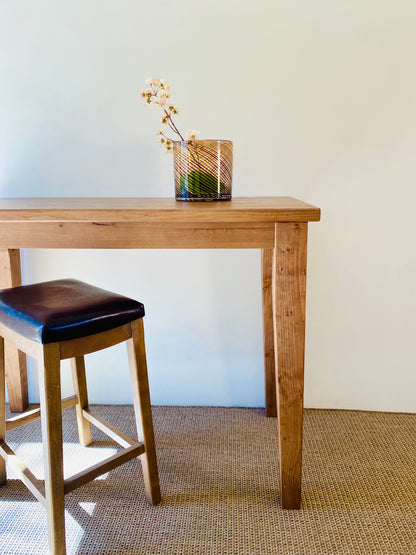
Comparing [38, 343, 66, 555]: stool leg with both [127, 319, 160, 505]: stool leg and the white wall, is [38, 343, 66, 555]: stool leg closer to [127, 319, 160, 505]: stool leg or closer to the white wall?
[127, 319, 160, 505]: stool leg

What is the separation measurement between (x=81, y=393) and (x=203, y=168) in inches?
33.0

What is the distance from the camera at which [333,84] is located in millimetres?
1708

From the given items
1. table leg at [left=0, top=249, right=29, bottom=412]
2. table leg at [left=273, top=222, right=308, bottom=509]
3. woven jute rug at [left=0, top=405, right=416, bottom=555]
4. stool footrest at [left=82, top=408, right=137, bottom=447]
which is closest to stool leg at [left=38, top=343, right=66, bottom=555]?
woven jute rug at [left=0, top=405, right=416, bottom=555]

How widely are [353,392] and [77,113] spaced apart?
5.05 ft

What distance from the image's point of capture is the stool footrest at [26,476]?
115cm

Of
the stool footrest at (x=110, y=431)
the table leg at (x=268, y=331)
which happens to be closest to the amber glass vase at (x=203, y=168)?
the table leg at (x=268, y=331)

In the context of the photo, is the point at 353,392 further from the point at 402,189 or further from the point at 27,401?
the point at 27,401

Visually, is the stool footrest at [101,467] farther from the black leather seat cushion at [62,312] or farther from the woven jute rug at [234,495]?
the black leather seat cushion at [62,312]

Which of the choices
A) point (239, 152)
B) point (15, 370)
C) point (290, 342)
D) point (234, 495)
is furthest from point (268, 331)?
point (15, 370)

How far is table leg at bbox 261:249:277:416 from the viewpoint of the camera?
167 centimetres

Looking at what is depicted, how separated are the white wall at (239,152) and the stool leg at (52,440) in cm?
83

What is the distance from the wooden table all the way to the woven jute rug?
129 millimetres

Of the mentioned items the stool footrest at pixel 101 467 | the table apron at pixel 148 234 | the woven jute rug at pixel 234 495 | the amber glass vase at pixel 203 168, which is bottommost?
the woven jute rug at pixel 234 495

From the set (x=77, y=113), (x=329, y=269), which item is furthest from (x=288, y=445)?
(x=77, y=113)
